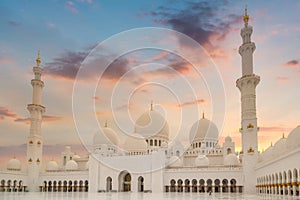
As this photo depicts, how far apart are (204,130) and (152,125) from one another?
6.58 meters

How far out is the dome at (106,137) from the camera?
44219 millimetres

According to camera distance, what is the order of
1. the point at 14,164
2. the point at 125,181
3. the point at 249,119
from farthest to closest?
the point at 14,164 < the point at 125,181 < the point at 249,119

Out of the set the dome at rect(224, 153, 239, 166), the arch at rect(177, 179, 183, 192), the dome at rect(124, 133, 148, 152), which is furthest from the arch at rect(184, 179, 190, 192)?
the dome at rect(124, 133, 148, 152)

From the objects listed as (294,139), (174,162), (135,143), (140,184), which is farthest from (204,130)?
(294,139)

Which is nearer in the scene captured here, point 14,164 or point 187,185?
point 187,185

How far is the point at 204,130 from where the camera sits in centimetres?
4309

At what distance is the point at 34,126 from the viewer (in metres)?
39.1

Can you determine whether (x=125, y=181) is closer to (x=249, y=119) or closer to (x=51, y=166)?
(x=51, y=166)

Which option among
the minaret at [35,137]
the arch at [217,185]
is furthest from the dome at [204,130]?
the minaret at [35,137]

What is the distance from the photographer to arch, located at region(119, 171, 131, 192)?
A: 123 feet

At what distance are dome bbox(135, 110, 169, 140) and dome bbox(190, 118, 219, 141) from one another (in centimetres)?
350

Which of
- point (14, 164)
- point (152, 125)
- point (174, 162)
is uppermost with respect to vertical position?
point (152, 125)

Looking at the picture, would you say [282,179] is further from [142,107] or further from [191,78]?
[142,107]

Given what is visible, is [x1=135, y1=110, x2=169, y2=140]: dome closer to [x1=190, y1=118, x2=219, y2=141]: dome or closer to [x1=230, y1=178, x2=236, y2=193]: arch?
[x1=190, y1=118, x2=219, y2=141]: dome
